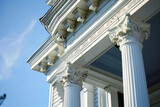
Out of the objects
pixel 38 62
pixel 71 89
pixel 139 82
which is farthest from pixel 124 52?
pixel 38 62

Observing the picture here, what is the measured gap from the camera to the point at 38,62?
15.5 metres

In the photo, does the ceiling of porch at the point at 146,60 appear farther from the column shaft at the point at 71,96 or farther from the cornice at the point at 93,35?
the column shaft at the point at 71,96

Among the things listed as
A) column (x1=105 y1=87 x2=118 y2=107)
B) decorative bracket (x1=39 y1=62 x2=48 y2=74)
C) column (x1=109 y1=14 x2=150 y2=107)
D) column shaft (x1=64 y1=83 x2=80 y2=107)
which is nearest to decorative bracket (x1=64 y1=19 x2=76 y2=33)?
column shaft (x1=64 y1=83 x2=80 y2=107)

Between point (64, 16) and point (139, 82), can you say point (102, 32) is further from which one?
point (139, 82)

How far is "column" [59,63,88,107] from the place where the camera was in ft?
41.8

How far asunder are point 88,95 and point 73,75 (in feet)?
8.65

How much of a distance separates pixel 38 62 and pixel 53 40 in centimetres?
174

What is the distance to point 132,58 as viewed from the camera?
9.52 m

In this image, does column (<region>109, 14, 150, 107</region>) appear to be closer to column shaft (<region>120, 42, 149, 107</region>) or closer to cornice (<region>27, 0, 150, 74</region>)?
column shaft (<region>120, 42, 149, 107</region>)

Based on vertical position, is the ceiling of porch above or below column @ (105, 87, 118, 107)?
above

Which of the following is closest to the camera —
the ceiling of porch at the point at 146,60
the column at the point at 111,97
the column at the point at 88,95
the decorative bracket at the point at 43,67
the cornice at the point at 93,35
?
the cornice at the point at 93,35

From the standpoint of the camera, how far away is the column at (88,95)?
15.0 meters

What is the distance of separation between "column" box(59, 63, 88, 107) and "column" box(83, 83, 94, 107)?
7.20 ft

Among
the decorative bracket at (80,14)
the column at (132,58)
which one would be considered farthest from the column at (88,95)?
the column at (132,58)
